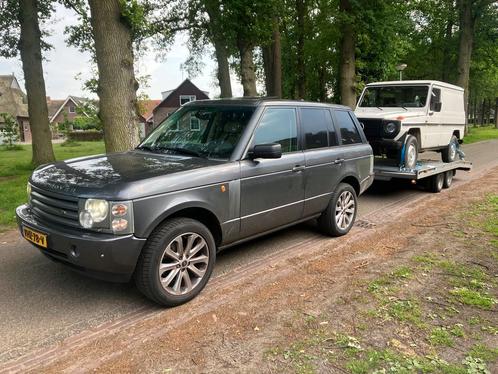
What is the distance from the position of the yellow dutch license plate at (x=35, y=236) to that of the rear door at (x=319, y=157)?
3041mm

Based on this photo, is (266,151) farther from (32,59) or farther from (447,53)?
(447,53)

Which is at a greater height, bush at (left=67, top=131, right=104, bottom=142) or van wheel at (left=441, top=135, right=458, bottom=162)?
bush at (left=67, top=131, right=104, bottom=142)

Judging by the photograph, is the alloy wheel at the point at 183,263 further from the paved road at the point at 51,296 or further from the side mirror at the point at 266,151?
the side mirror at the point at 266,151

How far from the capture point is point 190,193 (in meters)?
3.88

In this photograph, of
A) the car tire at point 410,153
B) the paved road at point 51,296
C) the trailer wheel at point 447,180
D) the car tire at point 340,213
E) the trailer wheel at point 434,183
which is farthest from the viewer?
the trailer wheel at point 447,180

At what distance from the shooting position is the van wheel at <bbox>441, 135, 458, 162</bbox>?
11109 mm

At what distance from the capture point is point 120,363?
118 inches

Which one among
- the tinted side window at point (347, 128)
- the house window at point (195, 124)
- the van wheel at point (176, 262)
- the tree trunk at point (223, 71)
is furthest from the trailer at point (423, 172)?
the tree trunk at point (223, 71)

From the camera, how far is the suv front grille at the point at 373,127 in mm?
8719

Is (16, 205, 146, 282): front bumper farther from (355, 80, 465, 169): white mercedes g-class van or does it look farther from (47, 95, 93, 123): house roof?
(47, 95, 93, 123): house roof

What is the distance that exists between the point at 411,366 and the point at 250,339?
1.19 metres

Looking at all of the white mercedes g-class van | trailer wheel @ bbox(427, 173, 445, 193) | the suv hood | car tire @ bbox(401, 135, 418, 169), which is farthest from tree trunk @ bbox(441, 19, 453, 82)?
the suv hood

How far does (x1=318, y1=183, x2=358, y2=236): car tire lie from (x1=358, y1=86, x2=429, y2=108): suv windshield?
469 centimetres

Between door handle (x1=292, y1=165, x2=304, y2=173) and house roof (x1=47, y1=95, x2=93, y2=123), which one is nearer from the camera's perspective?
door handle (x1=292, y1=165, x2=304, y2=173)
